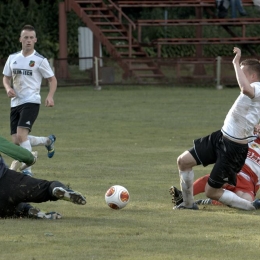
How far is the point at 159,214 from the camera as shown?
29.4ft

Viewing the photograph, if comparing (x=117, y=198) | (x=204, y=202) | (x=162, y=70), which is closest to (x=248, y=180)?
(x=204, y=202)

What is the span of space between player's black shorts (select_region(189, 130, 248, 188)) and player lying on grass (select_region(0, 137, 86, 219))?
1506 mm

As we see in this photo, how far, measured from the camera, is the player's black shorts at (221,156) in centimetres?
905

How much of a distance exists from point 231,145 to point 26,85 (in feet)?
13.6

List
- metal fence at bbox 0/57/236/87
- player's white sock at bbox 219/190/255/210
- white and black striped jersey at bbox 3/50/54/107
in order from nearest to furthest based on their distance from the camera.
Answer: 1. player's white sock at bbox 219/190/255/210
2. white and black striped jersey at bbox 3/50/54/107
3. metal fence at bbox 0/57/236/87

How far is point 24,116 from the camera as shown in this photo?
Result: 1209 cm

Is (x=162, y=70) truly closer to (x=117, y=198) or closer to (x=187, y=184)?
(x=187, y=184)

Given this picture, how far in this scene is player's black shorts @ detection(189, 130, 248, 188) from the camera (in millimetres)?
9055

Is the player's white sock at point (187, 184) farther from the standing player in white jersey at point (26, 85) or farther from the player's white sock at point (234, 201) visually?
the standing player in white jersey at point (26, 85)

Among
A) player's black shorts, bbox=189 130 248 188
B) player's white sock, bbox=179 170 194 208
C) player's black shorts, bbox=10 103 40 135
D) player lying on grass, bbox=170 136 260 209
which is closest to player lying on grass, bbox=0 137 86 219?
player's white sock, bbox=179 170 194 208

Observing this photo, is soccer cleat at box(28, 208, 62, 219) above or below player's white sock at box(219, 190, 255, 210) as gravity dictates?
above

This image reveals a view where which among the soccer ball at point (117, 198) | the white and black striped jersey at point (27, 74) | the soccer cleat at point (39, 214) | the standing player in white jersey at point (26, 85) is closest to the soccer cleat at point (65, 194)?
the soccer cleat at point (39, 214)

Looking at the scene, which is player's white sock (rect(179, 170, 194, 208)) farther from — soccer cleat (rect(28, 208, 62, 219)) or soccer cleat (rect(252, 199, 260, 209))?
soccer cleat (rect(28, 208, 62, 219))

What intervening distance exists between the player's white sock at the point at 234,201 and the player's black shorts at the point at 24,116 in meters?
3.69
